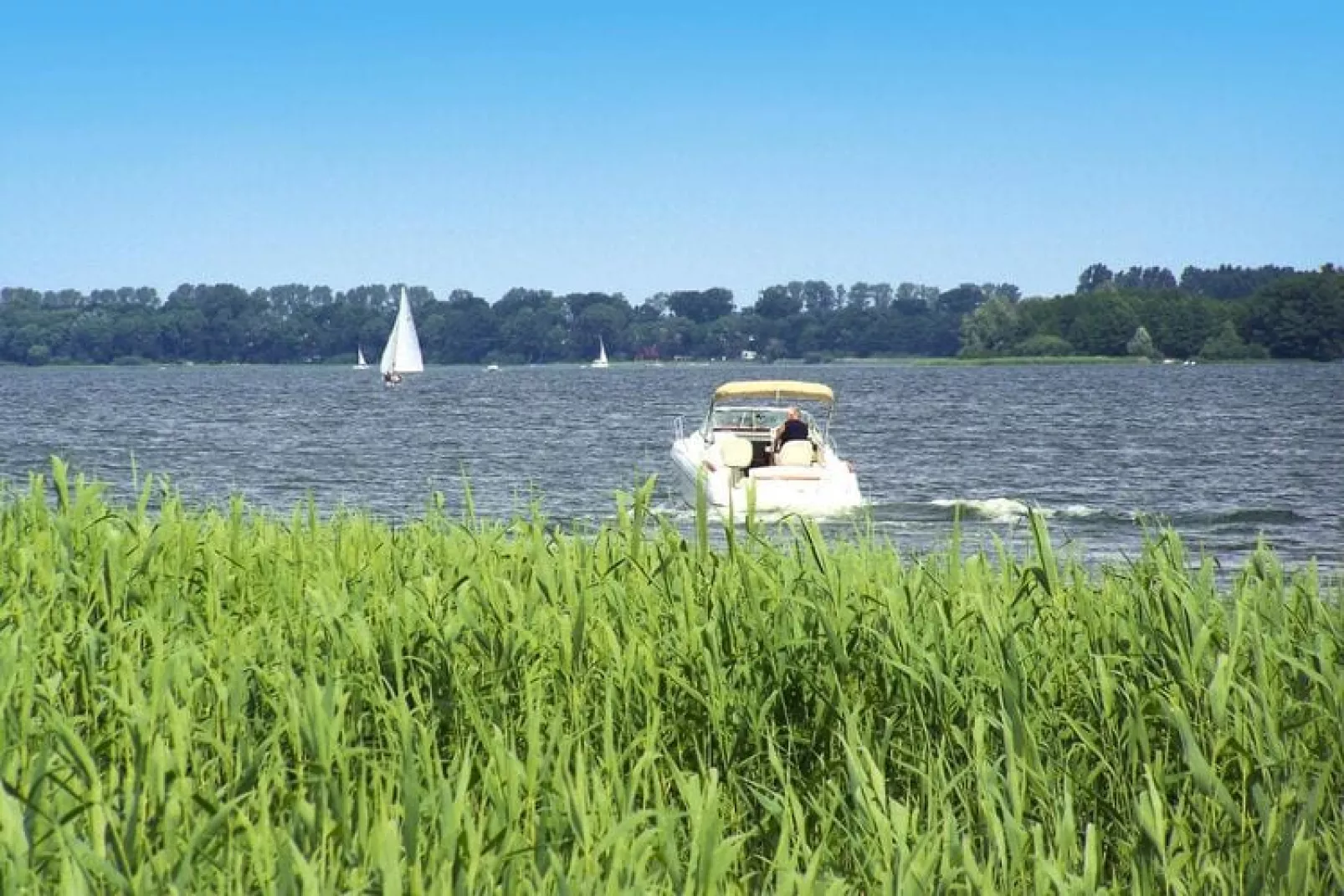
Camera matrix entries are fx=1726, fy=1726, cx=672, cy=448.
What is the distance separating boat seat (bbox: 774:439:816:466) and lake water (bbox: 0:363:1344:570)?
184cm

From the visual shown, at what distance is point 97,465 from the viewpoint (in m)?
41.2

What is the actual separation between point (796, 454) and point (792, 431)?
1.64m

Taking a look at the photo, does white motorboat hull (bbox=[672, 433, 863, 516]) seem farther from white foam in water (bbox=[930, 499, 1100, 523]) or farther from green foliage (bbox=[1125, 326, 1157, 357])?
green foliage (bbox=[1125, 326, 1157, 357])

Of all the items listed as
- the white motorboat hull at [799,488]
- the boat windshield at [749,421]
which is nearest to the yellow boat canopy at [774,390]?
the boat windshield at [749,421]

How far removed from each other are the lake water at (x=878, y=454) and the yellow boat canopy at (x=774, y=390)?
1.98 m

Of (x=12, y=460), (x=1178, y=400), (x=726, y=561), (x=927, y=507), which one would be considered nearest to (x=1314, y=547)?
(x=927, y=507)

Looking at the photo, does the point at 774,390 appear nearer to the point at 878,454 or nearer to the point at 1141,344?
the point at 878,454

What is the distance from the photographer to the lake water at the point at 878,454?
29422 millimetres

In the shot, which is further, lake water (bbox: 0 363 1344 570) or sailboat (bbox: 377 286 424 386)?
sailboat (bbox: 377 286 424 386)

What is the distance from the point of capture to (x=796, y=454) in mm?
26500

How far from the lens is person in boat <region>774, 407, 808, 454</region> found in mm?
28016

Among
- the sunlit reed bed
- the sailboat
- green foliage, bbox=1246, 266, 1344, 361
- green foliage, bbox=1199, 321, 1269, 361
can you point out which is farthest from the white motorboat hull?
green foliage, bbox=1199, 321, 1269, 361

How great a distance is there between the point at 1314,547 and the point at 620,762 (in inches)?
862

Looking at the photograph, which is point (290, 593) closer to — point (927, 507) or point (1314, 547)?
point (1314, 547)
